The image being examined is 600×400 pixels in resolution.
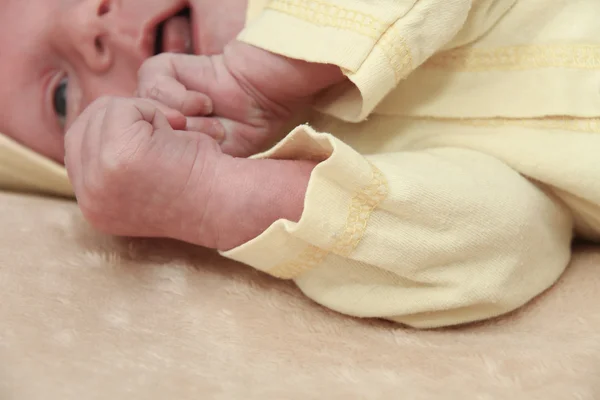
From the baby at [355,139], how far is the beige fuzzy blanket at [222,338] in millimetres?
39

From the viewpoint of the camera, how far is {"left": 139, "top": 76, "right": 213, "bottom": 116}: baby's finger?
0.73 m

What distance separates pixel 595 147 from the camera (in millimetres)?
693

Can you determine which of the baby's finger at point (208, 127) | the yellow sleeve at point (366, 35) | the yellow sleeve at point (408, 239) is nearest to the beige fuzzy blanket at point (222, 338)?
the yellow sleeve at point (408, 239)

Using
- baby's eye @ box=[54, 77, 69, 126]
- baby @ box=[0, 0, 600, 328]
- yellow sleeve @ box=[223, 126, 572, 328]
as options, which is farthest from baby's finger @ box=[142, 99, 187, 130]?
baby's eye @ box=[54, 77, 69, 126]

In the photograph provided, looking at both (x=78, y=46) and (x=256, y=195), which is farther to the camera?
(x=78, y=46)

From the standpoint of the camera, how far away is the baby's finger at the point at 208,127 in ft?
2.37

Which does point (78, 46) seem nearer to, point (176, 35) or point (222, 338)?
point (176, 35)

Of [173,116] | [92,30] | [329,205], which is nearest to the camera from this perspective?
[329,205]

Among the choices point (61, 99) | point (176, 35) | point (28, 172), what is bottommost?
point (28, 172)

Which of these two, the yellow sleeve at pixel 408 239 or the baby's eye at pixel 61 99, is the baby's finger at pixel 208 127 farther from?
the baby's eye at pixel 61 99

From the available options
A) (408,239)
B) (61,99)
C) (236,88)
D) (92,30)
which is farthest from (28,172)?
(408,239)

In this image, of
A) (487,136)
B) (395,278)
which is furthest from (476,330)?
(487,136)

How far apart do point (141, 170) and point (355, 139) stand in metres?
0.31

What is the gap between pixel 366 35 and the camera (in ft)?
2.14
